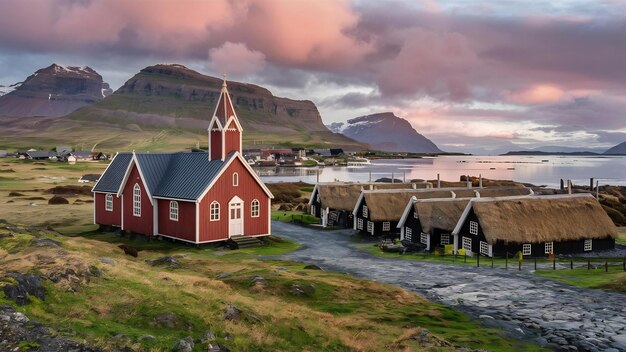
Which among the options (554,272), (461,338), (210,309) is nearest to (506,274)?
(554,272)

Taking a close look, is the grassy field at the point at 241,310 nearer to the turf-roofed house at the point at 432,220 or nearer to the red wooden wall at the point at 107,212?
the turf-roofed house at the point at 432,220

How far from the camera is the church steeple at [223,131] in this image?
4566 cm

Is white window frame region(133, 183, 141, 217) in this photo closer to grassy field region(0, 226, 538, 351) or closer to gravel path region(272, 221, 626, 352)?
gravel path region(272, 221, 626, 352)

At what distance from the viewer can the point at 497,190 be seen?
→ 59812 mm

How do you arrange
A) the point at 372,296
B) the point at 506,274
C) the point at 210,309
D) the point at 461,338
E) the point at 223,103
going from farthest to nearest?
the point at 223,103, the point at 506,274, the point at 372,296, the point at 461,338, the point at 210,309

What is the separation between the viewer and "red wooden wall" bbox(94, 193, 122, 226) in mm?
50438

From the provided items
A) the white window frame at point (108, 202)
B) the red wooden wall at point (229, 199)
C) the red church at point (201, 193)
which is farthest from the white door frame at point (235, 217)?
the white window frame at point (108, 202)

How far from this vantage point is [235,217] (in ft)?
148

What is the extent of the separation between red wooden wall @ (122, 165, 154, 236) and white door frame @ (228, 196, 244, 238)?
7239 millimetres

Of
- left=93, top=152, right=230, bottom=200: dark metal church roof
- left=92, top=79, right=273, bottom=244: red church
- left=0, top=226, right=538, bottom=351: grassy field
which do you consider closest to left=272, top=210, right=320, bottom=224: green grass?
left=92, top=79, right=273, bottom=244: red church

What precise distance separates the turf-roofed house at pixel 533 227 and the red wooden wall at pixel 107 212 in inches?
1230

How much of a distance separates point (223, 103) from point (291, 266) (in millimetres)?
18841

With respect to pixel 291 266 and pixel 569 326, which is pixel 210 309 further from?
pixel 291 266

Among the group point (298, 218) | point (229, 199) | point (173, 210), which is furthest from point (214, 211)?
point (298, 218)
